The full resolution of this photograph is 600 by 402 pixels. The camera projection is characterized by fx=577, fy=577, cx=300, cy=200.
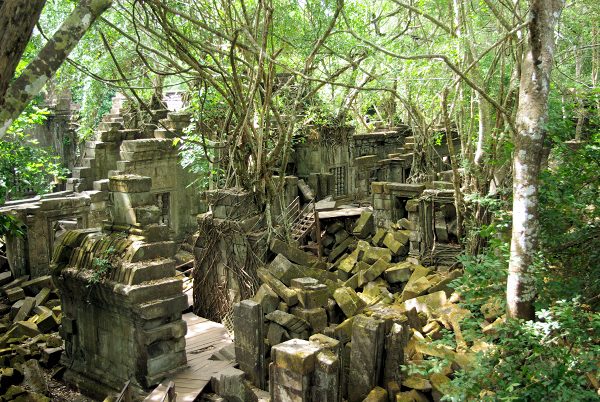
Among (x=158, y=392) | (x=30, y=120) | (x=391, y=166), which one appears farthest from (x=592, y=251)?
(x=391, y=166)

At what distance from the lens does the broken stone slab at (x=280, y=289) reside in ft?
32.9

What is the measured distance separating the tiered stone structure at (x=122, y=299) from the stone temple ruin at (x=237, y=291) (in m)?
0.02

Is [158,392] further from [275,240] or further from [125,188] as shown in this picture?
[275,240]

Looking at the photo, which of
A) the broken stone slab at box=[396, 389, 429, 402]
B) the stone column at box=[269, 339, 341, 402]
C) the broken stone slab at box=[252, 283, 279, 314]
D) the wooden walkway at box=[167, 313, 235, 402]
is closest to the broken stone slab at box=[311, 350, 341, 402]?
the stone column at box=[269, 339, 341, 402]

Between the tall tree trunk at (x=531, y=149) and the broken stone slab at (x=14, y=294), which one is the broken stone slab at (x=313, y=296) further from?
the broken stone slab at (x=14, y=294)

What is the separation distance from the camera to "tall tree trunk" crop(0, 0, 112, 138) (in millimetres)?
4227

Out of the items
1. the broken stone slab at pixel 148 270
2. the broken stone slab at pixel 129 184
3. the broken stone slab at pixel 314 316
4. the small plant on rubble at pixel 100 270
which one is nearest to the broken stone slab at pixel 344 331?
the broken stone slab at pixel 314 316

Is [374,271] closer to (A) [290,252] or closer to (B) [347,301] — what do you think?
(A) [290,252]

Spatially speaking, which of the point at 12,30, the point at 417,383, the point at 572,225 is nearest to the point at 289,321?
the point at 417,383

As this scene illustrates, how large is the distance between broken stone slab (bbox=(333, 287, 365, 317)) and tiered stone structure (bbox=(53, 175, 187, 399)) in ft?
9.11

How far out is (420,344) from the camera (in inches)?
341

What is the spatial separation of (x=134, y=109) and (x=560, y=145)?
16.4 metres

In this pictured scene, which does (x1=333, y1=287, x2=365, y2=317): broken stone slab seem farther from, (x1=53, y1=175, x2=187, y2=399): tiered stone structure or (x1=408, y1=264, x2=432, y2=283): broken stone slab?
(x1=53, y1=175, x2=187, y2=399): tiered stone structure

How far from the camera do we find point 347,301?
10.2 m
